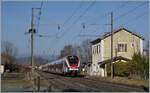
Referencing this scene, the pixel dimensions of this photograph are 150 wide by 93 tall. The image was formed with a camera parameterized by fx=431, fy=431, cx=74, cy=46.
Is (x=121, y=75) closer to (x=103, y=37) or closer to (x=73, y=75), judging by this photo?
(x=73, y=75)

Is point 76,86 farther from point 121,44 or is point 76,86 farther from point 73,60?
point 121,44

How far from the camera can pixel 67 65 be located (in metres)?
62.3

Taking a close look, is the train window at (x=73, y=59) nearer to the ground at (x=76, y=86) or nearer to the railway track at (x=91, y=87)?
the ground at (x=76, y=86)

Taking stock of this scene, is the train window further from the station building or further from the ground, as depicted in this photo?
the ground

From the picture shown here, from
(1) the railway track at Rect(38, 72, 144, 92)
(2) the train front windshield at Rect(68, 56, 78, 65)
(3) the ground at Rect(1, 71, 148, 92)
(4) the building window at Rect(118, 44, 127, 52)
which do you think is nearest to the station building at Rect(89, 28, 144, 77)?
(4) the building window at Rect(118, 44, 127, 52)

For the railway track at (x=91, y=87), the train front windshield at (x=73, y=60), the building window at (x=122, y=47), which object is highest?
the building window at (x=122, y=47)

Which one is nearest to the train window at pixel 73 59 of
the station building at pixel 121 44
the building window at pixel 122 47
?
the station building at pixel 121 44

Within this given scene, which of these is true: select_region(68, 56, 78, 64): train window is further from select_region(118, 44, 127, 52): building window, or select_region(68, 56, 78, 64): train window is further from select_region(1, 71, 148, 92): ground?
select_region(118, 44, 127, 52): building window

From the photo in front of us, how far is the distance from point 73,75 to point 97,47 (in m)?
16.5

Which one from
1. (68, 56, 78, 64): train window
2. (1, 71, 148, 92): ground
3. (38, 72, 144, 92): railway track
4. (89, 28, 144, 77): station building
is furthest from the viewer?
(89, 28, 144, 77): station building

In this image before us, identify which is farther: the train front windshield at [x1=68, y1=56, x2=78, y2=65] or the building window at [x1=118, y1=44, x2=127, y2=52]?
the building window at [x1=118, y1=44, x2=127, y2=52]

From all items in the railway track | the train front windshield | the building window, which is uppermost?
the building window

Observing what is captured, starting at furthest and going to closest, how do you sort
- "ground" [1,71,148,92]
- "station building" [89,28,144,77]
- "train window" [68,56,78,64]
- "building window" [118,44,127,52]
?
1. "building window" [118,44,127,52]
2. "station building" [89,28,144,77]
3. "train window" [68,56,78,64]
4. "ground" [1,71,148,92]

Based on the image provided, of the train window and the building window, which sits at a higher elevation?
the building window
